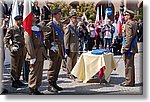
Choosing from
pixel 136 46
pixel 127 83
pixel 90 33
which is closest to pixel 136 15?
pixel 136 46

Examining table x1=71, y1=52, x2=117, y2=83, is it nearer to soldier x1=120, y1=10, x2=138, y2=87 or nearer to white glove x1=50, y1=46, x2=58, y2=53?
soldier x1=120, y1=10, x2=138, y2=87

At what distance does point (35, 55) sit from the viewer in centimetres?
610

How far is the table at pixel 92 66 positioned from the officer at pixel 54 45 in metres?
0.45

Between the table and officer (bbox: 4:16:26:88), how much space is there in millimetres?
812

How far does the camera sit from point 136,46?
262 inches

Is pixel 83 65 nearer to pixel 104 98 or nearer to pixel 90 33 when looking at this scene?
pixel 90 33

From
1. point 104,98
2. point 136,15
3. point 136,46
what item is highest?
point 136,15

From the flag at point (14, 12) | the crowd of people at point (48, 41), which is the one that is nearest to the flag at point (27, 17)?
the crowd of people at point (48, 41)

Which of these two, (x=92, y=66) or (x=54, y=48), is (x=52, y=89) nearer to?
(x=54, y=48)

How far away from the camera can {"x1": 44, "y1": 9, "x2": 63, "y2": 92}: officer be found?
645 cm

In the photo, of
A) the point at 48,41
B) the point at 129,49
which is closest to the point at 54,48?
the point at 48,41

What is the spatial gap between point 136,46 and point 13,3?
1790 mm

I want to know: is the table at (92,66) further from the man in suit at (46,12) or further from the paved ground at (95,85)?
the man in suit at (46,12)

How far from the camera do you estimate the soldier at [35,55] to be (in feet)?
19.7
